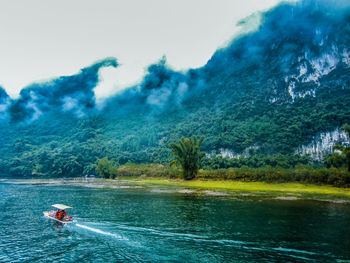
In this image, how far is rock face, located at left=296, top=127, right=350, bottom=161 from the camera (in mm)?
141500

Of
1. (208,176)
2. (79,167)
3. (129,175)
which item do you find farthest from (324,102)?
(79,167)

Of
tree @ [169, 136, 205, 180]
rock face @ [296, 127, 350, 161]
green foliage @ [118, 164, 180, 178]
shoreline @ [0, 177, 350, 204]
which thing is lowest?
shoreline @ [0, 177, 350, 204]

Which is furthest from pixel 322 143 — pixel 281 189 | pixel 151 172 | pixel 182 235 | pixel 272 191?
pixel 182 235

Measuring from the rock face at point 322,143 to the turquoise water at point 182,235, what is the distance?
391ft

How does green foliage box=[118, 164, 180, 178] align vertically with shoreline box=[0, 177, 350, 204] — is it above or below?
above

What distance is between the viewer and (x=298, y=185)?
63.6 m

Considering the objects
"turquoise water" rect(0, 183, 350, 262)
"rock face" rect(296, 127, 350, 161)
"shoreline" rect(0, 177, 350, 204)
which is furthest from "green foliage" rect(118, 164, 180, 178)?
"rock face" rect(296, 127, 350, 161)

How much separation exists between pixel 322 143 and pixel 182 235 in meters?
150

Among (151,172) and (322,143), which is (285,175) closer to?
(151,172)

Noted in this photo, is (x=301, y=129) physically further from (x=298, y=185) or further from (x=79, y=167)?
(x=79, y=167)

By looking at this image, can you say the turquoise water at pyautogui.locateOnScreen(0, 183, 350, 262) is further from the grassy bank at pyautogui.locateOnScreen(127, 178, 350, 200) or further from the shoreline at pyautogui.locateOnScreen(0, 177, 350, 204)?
the grassy bank at pyautogui.locateOnScreen(127, 178, 350, 200)

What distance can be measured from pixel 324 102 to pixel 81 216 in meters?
178

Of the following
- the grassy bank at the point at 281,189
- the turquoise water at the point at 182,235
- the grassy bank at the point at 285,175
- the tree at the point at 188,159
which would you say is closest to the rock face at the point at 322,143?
the grassy bank at the point at 285,175

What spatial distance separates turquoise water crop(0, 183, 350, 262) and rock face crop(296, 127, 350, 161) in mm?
119175
